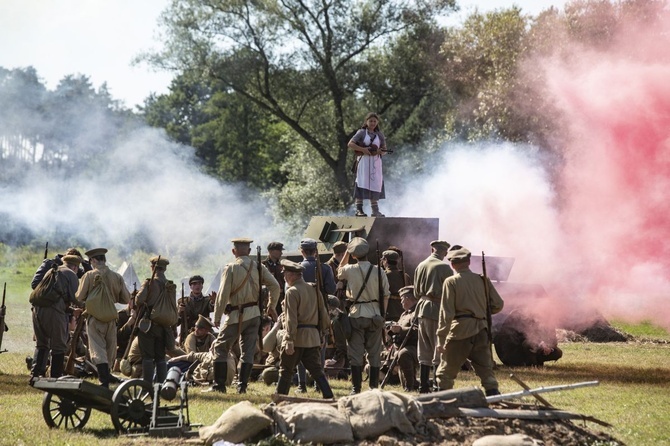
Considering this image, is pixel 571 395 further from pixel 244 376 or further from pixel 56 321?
pixel 56 321

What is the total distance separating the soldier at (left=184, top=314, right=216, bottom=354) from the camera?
667 inches

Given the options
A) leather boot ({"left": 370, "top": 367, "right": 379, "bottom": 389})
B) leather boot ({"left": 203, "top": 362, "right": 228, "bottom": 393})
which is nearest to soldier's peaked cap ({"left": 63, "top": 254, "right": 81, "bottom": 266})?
leather boot ({"left": 203, "top": 362, "right": 228, "bottom": 393})

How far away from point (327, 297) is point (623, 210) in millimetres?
7864

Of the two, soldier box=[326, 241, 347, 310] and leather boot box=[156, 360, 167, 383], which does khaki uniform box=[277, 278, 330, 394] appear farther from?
leather boot box=[156, 360, 167, 383]

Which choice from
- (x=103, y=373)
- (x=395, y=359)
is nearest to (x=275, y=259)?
(x=395, y=359)

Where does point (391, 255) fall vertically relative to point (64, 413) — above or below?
above

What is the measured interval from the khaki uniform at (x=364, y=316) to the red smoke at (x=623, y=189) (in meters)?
7.07

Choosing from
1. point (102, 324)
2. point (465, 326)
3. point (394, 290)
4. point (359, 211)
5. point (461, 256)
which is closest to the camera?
point (465, 326)

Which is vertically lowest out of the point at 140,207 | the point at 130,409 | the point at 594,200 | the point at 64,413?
the point at 64,413

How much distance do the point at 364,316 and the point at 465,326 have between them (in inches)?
91.7

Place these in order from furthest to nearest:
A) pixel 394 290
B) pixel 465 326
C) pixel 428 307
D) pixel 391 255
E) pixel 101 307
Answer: pixel 394 290 → pixel 391 255 → pixel 428 307 → pixel 101 307 → pixel 465 326

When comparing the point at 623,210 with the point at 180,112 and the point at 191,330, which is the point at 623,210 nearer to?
the point at 191,330

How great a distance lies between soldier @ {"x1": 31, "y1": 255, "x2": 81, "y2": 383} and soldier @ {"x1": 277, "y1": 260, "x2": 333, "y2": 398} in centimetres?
378

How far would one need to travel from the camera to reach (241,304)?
14430 millimetres
